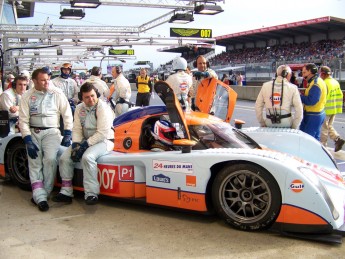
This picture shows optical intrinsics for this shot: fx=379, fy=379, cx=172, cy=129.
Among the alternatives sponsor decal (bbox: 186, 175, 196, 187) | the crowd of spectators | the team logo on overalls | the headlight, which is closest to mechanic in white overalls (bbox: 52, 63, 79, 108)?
the team logo on overalls

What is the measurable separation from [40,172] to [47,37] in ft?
63.1

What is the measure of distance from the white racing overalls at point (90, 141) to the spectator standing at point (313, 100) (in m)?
3.39

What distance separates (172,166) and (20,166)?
255cm

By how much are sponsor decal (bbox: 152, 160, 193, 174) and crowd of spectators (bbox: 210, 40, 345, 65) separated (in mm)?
28370

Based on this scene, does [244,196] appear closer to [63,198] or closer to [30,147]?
[63,198]

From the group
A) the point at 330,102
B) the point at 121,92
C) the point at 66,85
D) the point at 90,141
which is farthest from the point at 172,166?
the point at 121,92

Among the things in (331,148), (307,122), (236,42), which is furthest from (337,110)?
(236,42)

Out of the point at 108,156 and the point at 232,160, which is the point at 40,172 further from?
the point at 232,160

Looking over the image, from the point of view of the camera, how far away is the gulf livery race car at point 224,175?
3334mm

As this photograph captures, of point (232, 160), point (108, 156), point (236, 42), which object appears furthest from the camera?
point (236, 42)

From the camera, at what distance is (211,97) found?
20.6 ft

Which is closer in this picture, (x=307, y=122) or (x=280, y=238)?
(x=280, y=238)

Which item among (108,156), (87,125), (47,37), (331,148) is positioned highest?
(47,37)

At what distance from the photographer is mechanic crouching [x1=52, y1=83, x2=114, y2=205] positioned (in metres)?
4.36
